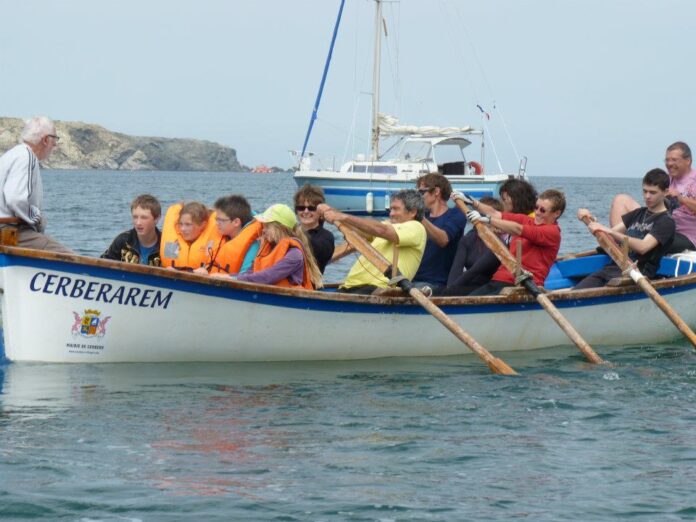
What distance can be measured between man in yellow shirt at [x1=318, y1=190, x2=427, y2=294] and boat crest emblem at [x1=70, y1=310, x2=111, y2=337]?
75.1 inches

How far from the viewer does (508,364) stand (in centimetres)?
1028

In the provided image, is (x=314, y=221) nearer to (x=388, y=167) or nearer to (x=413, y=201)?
(x=413, y=201)

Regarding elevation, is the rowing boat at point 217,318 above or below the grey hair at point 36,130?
below

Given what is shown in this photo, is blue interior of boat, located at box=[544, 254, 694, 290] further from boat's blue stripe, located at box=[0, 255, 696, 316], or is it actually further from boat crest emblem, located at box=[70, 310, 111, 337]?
boat crest emblem, located at box=[70, 310, 111, 337]

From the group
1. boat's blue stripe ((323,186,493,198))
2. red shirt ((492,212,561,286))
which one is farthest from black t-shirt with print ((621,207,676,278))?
boat's blue stripe ((323,186,493,198))

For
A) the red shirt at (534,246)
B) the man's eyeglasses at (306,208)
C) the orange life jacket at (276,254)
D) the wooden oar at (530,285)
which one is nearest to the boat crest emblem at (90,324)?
the orange life jacket at (276,254)

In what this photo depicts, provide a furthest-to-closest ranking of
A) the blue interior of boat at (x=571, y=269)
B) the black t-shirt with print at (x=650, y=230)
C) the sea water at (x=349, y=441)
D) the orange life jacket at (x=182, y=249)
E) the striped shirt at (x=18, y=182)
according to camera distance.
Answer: the blue interior of boat at (x=571, y=269) → the black t-shirt with print at (x=650, y=230) → the orange life jacket at (x=182, y=249) → the striped shirt at (x=18, y=182) → the sea water at (x=349, y=441)

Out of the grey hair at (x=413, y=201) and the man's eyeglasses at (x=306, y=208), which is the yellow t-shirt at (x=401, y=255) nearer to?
the grey hair at (x=413, y=201)

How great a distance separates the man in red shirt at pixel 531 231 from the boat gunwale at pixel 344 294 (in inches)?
11.6

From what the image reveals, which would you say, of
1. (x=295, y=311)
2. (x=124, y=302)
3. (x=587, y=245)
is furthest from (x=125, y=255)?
(x=587, y=245)

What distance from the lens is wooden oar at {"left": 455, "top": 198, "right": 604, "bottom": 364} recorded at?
1005cm

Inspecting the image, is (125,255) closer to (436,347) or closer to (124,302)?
(124,302)

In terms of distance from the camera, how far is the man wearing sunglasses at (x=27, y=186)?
8.93 metres

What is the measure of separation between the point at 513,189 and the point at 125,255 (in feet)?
11.5
